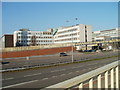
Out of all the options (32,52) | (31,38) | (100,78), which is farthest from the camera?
(31,38)

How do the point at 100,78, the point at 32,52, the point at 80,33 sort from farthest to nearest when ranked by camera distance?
the point at 80,33 < the point at 32,52 < the point at 100,78

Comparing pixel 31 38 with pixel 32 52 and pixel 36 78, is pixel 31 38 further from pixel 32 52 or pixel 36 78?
pixel 36 78

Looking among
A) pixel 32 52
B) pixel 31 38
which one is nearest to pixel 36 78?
pixel 32 52

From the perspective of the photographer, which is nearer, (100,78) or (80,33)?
(100,78)

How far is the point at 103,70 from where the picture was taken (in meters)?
2.32

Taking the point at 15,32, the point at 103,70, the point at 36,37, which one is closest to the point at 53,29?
the point at 36,37

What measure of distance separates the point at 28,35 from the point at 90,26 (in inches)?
1316

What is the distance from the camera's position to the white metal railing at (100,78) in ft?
5.68

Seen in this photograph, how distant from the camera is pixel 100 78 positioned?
7.40 ft

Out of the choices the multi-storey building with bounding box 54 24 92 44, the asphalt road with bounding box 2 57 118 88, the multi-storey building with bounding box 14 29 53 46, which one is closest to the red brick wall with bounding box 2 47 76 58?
the multi-storey building with bounding box 54 24 92 44

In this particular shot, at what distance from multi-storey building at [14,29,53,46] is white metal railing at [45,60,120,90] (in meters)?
88.6

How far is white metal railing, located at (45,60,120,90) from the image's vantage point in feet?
5.68

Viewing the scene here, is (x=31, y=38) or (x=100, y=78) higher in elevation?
(x=31, y=38)

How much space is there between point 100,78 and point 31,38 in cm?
9071
